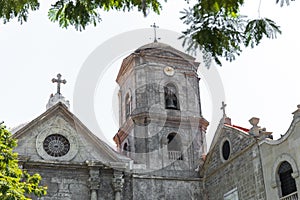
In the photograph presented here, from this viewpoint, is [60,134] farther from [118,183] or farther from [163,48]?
[163,48]

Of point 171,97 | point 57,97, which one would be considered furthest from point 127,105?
point 57,97

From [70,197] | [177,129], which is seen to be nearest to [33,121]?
[70,197]

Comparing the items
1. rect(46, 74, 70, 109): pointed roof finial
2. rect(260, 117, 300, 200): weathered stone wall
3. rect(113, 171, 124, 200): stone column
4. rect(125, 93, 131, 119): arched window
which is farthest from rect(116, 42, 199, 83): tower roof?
rect(260, 117, 300, 200): weathered stone wall

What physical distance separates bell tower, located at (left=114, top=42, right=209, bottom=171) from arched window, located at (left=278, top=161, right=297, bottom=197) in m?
5.39

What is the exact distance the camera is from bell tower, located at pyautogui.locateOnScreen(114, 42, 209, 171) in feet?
62.6

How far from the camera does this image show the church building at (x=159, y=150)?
14.9 metres

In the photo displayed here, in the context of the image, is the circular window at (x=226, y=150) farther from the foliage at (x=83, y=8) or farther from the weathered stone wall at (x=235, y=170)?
the foliage at (x=83, y=8)

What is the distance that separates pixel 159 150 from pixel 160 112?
1.62m

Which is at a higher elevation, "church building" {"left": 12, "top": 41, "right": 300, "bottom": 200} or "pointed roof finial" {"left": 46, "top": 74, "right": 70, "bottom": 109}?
"pointed roof finial" {"left": 46, "top": 74, "right": 70, "bottom": 109}

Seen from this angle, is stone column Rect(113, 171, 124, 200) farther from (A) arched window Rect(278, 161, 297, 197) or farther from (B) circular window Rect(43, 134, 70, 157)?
(A) arched window Rect(278, 161, 297, 197)

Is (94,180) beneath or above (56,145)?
beneath

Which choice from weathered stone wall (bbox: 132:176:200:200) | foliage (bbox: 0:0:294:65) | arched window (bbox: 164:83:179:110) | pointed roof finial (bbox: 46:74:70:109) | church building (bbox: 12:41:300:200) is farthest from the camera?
arched window (bbox: 164:83:179:110)

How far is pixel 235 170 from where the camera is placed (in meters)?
16.2

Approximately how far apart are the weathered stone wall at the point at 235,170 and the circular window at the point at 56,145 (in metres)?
5.43
